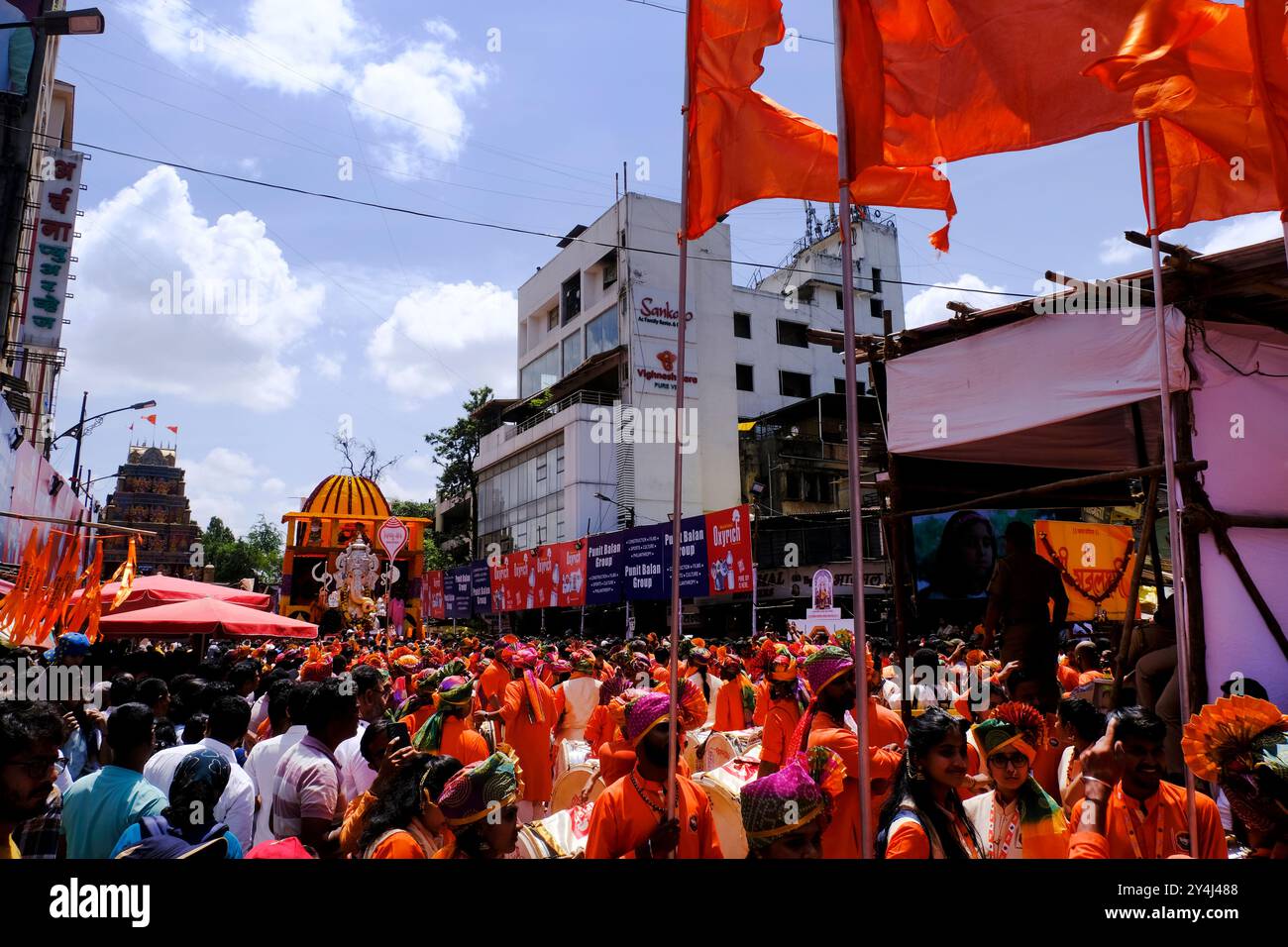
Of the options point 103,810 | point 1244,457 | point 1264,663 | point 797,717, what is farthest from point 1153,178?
point 103,810

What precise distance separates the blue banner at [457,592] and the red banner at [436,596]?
1.27 ft

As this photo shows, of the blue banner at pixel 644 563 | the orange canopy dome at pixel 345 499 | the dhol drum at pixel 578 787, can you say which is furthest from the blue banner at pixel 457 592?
the dhol drum at pixel 578 787

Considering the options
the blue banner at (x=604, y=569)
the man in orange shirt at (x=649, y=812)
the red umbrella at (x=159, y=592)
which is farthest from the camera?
the blue banner at (x=604, y=569)

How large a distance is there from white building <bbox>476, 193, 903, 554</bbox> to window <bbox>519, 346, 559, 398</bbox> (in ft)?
0.48

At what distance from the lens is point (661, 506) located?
4112 cm

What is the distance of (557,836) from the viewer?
14.6ft

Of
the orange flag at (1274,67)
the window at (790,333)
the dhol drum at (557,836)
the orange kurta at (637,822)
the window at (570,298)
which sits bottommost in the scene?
the dhol drum at (557,836)

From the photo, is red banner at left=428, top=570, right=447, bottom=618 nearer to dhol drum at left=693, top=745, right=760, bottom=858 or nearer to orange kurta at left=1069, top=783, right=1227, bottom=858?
dhol drum at left=693, top=745, right=760, bottom=858

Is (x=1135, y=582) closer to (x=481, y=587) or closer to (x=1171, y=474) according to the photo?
(x=1171, y=474)

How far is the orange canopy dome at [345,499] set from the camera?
49781mm

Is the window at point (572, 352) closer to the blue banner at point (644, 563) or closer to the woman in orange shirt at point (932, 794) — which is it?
the blue banner at point (644, 563)
